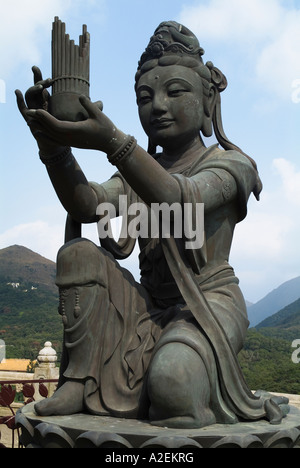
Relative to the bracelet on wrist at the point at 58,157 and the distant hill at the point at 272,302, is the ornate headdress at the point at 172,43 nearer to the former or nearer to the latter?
the bracelet on wrist at the point at 58,157

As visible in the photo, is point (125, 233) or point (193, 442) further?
point (125, 233)

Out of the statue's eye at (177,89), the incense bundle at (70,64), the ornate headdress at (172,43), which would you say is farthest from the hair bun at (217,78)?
the incense bundle at (70,64)

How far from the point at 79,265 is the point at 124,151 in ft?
2.42

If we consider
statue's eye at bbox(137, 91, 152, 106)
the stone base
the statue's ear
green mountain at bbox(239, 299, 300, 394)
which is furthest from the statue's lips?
green mountain at bbox(239, 299, 300, 394)

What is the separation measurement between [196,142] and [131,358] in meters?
1.62

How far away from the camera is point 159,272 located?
3879 millimetres

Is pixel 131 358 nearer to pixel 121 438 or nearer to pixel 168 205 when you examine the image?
pixel 121 438

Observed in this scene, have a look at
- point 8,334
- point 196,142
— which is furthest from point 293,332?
point 196,142

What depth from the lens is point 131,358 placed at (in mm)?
3516

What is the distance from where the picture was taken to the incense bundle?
3322 millimetres

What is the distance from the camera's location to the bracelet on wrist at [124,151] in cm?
320

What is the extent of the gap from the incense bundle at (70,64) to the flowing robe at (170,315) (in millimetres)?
777

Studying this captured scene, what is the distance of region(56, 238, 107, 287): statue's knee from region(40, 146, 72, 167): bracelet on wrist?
1.69 feet

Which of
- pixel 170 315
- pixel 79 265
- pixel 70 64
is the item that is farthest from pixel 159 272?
pixel 70 64
